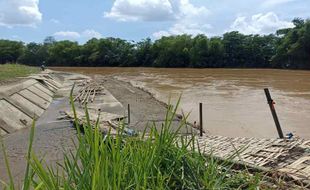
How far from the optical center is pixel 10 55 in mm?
88312

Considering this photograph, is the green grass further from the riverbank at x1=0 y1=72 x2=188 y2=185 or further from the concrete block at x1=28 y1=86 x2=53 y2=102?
the riverbank at x1=0 y1=72 x2=188 y2=185

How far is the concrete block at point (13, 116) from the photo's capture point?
557 inches

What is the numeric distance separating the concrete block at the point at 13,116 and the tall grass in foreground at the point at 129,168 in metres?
11.8

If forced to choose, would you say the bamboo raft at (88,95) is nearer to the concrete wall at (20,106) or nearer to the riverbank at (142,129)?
the riverbank at (142,129)

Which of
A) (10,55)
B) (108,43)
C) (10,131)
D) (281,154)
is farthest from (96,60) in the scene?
(281,154)

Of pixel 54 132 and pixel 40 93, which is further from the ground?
pixel 40 93

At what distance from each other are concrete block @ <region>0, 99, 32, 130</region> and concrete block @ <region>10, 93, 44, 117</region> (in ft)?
3.69

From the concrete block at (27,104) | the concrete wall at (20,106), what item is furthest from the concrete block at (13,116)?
the concrete block at (27,104)

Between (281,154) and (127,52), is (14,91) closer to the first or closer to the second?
(281,154)

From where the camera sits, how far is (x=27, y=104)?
17781mm

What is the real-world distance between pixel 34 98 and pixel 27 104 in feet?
8.48

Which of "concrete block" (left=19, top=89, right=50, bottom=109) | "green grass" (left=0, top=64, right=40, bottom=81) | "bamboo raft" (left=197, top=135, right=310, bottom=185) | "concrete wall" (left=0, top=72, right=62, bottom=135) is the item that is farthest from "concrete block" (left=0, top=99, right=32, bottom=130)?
"green grass" (left=0, top=64, right=40, bottom=81)

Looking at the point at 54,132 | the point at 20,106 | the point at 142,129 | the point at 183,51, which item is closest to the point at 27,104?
the point at 20,106

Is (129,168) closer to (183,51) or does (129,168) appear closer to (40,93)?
(40,93)
